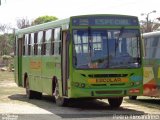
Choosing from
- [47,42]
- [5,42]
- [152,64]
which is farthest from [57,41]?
[5,42]

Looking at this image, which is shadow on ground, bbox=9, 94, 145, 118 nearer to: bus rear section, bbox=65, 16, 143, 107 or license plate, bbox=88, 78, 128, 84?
bus rear section, bbox=65, 16, 143, 107

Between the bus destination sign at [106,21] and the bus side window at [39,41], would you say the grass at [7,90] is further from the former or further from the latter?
the bus destination sign at [106,21]

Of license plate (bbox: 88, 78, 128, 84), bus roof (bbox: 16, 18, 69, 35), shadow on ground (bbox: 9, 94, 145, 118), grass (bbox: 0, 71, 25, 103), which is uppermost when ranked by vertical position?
bus roof (bbox: 16, 18, 69, 35)

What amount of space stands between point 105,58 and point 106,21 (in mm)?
1234

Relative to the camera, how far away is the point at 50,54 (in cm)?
2031

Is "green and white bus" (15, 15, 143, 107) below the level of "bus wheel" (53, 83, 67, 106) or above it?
above

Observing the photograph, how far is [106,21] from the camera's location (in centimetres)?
1806

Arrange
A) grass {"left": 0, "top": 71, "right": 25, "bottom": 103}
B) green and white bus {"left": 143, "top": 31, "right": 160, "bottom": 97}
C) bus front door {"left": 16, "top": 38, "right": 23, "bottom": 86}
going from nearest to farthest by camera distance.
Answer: green and white bus {"left": 143, "top": 31, "right": 160, "bottom": 97}
grass {"left": 0, "top": 71, "right": 25, "bottom": 103}
bus front door {"left": 16, "top": 38, "right": 23, "bottom": 86}

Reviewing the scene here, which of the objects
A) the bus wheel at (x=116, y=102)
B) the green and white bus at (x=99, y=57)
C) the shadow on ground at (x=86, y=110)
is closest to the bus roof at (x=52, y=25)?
the green and white bus at (x=99, y=57)

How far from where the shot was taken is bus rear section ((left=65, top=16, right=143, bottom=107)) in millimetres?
17531

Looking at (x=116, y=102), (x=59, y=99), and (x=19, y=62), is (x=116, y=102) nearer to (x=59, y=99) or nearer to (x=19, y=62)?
(x=59, y=99)

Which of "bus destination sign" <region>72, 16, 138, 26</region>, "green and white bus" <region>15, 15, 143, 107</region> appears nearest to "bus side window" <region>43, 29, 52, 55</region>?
"green and white bus" <region>15, 15, 143, 107</region>

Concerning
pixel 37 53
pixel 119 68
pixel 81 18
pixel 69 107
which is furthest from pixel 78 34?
pixel 37 53

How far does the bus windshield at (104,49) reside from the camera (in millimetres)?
17625
